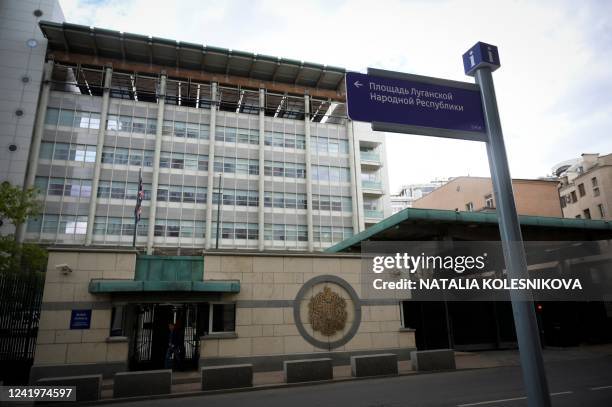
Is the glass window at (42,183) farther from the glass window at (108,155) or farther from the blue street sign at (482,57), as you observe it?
the blue street sign at (482,57)

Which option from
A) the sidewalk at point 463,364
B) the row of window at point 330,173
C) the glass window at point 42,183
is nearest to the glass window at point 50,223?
the glass window at point 42,183

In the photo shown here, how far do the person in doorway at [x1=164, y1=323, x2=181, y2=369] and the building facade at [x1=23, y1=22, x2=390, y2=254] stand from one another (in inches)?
1070

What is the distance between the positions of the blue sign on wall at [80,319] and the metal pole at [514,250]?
15888 mm

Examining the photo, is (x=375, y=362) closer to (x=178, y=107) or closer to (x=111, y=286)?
(x=111, y=286)

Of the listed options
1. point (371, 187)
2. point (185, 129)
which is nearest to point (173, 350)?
point (185, 129)

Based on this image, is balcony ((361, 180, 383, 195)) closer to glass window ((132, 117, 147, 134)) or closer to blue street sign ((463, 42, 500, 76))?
glass window ((132, 117, 147, 134))

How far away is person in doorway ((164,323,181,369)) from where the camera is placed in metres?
16.2

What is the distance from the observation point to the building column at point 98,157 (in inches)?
1676

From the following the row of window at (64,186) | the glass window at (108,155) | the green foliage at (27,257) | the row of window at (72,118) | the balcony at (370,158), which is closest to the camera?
the green foliage at (27,257)

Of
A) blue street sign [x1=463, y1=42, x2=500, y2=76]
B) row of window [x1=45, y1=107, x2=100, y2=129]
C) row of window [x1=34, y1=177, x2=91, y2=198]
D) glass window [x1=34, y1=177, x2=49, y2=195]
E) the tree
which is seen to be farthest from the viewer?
row of window [x1=45, y1=107, x2=100, y2=129]

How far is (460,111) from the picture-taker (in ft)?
15.4

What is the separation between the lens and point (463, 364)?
17344 mm

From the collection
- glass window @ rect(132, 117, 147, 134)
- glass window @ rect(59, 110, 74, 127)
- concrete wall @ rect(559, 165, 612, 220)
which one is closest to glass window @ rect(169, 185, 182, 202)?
glass window @ rect(132, 117, 147, 134)

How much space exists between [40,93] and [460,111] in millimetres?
52820
